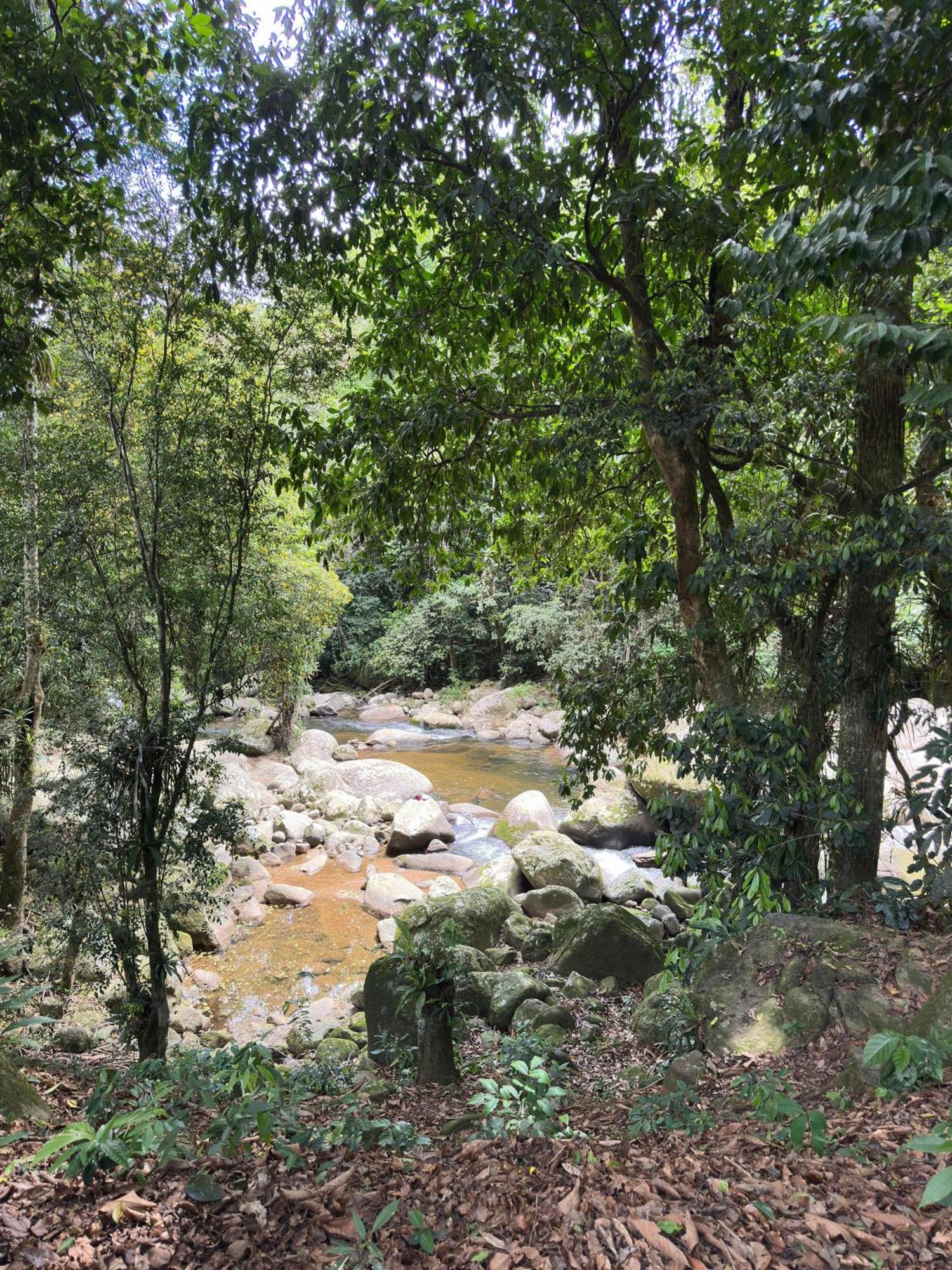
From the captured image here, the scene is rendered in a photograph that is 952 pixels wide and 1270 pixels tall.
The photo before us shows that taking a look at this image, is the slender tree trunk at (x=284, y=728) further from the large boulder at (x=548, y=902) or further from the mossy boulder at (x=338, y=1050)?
the mossy boulder at (x=338, y=1050)

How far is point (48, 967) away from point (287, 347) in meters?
5.32

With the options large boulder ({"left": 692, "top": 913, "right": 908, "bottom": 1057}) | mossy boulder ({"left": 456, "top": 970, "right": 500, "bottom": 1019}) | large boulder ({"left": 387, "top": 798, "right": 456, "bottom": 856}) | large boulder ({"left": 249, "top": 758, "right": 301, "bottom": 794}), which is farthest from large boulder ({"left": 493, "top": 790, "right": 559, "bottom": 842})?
large boulder ({"left": 692, "top": 913, "right": 908, "bottom": 1057})

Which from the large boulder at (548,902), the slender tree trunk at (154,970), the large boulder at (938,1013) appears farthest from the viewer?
the large boulder at (548,902)

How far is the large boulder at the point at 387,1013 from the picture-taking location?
16.5ft

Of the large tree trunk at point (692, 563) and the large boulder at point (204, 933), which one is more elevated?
the large tree trunk at point (692, 563)

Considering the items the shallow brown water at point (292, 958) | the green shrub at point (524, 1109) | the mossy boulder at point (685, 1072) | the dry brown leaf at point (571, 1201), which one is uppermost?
the dry brown leaf at point (571, 1201)

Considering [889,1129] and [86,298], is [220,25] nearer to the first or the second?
[86,298]

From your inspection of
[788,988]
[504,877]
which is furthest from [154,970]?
[504,877]

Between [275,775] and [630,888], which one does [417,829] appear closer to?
[630,888]

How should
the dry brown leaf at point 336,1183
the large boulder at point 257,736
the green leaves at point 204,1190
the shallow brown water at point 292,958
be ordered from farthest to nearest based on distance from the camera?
the large boulder at point 257,736 < the shallow brown water at point 292,958 < the dry brown leaf at point 336,1183 < the green leaves at point 204,1190

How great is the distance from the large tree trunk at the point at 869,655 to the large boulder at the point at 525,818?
23.5 ft

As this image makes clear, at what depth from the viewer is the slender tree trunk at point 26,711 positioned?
6.04 metres

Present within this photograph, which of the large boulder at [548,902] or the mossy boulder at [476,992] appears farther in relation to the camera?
the large boulder at [548,902]

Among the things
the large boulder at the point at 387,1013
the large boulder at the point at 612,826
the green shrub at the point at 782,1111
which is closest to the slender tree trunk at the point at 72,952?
the large boulder at the point at 387,1013
